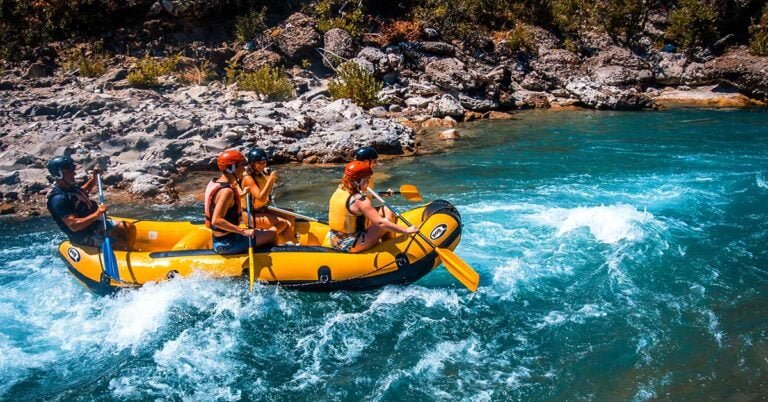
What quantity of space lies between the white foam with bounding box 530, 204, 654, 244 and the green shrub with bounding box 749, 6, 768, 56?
49.7 feet

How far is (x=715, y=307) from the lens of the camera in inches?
217

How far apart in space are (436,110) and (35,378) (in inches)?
524

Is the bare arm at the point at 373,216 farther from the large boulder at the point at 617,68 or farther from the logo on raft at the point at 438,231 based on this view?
the large boulder at the point at 617,68

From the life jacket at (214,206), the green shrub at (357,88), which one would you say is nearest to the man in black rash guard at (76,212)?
the life jacket at (214,206)

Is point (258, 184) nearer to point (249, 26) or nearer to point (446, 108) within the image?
point (446, 108)

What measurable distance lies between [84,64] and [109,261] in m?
13.0

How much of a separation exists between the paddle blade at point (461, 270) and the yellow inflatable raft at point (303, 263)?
18cm

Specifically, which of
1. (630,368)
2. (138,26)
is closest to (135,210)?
(630,368)

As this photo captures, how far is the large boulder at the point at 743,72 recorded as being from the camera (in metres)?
18.0

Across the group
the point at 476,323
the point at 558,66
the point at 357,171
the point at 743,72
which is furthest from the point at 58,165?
the point at 743,72

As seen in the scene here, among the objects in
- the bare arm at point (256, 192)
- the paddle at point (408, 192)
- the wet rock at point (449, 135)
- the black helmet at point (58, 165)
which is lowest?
the wet rock at point (449, 135)

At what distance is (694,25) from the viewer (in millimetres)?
20969

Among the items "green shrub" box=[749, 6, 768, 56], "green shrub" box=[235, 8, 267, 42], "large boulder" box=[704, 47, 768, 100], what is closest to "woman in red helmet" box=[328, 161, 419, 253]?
"green shrub" box=[235, 8, 267, 42]

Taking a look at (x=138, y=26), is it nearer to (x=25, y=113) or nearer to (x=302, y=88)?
(x=302, y=88)
